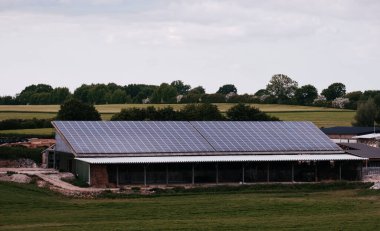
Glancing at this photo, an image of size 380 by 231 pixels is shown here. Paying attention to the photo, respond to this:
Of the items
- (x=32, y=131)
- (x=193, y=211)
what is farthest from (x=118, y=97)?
(x=193, y=211)

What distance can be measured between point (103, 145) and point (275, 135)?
15957mm

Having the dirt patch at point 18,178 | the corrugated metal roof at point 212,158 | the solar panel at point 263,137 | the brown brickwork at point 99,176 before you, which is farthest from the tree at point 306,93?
the dirt patch at point 18,178

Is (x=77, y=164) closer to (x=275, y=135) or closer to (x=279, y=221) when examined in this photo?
(x=275, y=135)

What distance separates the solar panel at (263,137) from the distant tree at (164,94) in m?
102

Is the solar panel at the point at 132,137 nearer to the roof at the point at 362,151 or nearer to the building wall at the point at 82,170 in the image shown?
the building wall at the point at 82,170

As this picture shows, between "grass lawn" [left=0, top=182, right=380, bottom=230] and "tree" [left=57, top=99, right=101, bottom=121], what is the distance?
1696 inches

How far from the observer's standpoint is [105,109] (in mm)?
143125

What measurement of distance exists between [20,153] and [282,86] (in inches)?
4651

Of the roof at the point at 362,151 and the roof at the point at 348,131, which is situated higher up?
the roof at the point at 348,131

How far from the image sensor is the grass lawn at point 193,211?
39.6 meters

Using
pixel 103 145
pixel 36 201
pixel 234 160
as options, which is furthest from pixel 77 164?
pixel 36 201

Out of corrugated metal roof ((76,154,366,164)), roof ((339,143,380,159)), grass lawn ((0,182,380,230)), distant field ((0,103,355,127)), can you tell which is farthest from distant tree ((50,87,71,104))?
grass lawn ((0,182,380,230))

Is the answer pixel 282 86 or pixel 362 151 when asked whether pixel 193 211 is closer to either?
pixel 362 151

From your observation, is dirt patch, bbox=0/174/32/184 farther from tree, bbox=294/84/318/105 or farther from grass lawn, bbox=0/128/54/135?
tree, bbox=294/84/318/105
